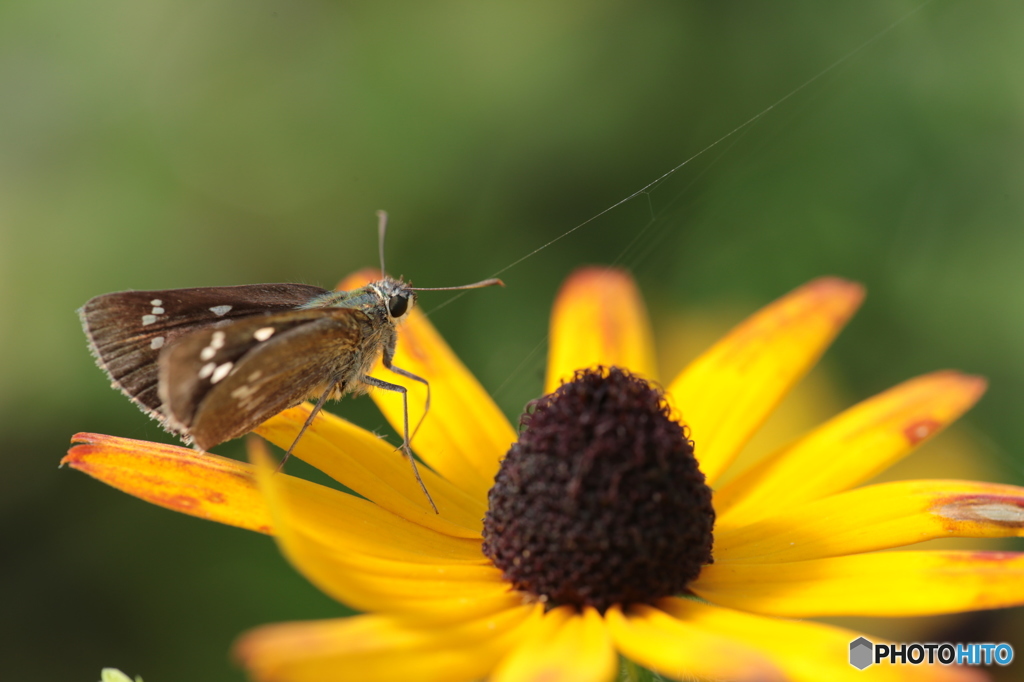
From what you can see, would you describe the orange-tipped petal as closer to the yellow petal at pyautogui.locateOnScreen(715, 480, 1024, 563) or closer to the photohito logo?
the yellow petal at pyautogui.locateOnScreen(715, 480, 1024, 563)

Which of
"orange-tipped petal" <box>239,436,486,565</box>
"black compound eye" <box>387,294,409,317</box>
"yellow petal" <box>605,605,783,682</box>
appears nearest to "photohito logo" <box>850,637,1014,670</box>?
"yellow petal" <box>605,605,783,682</box>

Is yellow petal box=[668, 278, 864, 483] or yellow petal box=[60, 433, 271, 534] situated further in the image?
yellow petal box=[668, 278, 864, 483]

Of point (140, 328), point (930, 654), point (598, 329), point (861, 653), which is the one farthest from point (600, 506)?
point (140, 328)

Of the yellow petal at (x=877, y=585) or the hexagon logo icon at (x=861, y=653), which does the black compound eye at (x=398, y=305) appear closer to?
the yellow petal at (x=877, y=585)

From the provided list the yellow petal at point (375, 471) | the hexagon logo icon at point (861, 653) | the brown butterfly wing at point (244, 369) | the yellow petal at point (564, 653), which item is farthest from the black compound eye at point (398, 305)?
the hexagon logo icon at point (861, 653)

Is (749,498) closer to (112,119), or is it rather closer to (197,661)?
(197,661)
